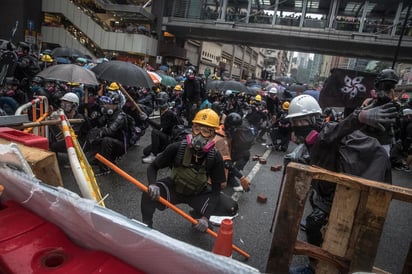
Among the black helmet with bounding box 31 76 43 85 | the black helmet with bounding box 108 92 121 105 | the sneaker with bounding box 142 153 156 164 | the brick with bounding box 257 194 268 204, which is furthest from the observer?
the black helmet with bounding box 31 76 43 85

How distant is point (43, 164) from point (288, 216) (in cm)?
163

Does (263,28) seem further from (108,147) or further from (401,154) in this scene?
(108,147)

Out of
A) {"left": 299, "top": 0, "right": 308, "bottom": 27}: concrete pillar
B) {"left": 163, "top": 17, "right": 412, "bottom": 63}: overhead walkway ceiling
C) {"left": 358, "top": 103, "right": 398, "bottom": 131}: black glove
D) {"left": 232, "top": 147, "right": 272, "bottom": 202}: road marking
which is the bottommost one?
{"left": 232, "top": 147, "right": 272, "bottom": 202}: road marking

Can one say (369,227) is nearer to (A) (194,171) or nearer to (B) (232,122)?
(A) (194,171)

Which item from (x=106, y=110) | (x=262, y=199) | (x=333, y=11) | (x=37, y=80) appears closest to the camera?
(x=262, y=199)

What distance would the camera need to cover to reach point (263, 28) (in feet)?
84.7

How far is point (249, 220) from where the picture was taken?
160 inches

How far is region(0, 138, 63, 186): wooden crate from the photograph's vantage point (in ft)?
5.76

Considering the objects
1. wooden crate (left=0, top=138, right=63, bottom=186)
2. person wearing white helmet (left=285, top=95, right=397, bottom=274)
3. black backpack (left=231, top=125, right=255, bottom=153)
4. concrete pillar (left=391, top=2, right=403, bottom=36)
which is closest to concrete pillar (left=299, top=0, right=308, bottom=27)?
concrete pillar (left=391, top=2, right=403, bottom=36)

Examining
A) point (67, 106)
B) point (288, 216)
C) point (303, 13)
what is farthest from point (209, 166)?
point (303, 13)

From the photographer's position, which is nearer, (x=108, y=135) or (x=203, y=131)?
(x=203, y=131)

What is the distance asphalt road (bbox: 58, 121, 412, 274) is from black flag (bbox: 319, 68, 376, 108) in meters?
1.83

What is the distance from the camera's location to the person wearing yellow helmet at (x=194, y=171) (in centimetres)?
314

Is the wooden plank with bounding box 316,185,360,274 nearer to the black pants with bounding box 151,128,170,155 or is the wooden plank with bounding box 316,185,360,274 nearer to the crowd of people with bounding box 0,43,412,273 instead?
the crowd of people with bounding box 0,43,412,273
